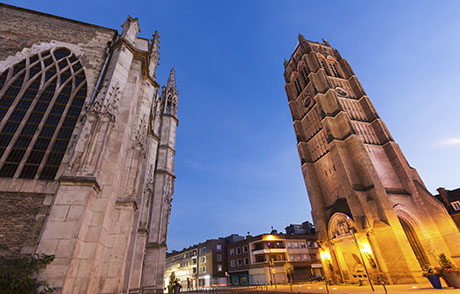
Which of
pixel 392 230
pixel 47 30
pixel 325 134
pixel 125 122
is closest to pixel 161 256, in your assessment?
pixel 125 122

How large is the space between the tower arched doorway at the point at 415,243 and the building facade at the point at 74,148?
26317 mm

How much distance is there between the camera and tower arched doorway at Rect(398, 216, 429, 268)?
860 inches

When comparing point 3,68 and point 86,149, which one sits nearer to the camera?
point 86,149

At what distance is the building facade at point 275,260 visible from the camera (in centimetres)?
3962

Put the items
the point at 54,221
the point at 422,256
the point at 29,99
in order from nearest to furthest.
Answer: the point at 54,221 → the point at 29,99 → the point at 422,256

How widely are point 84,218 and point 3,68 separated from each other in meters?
10.7

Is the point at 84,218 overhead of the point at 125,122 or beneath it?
beneath

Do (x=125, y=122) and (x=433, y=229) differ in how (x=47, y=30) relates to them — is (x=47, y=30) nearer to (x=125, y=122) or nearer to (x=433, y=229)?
(x=125, y=122)

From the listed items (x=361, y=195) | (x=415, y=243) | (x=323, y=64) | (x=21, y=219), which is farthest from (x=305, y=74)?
(x=21, y=219)

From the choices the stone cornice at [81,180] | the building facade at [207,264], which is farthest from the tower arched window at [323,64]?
the building facade at [207,264]

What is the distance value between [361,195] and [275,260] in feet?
80.9

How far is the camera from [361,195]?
23453mm

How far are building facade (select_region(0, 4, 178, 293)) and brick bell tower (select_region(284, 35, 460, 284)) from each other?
771 inches

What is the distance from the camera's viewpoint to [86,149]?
25.4 ft
